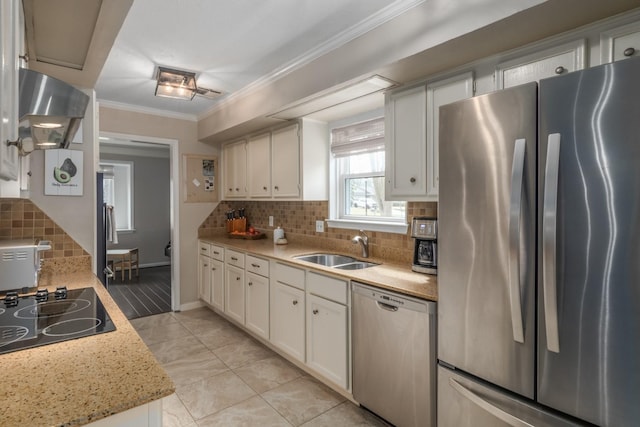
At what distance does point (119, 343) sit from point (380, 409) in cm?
150

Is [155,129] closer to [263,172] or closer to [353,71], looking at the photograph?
[263,172]

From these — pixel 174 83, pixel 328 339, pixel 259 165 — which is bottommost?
pixel 328 339

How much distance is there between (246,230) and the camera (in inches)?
177

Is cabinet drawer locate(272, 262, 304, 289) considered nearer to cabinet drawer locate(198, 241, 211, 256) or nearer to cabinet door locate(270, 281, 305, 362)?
cabinet door locate(270, 281, 305, 362)

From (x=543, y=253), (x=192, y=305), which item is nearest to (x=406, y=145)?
(x=543, y=253)

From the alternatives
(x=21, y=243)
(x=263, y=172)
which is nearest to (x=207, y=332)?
(x=263, y=172)

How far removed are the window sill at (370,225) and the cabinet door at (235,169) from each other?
133cm

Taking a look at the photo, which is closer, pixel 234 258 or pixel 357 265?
pixel 357 265

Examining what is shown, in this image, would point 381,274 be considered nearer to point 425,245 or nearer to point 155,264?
point 425,245

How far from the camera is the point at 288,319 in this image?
278 cm

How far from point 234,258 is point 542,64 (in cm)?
295

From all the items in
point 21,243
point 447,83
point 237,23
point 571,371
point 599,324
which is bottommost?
point 571,371

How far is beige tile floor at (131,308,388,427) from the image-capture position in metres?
2.18

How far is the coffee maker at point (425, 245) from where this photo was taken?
7.12ft
